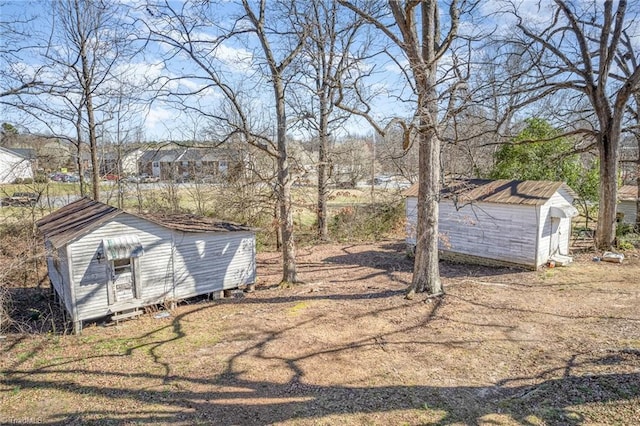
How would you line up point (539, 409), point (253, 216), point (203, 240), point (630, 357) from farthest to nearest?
point (253, 216) < point (203, 240) < point (630, 357) < point (539, 409)

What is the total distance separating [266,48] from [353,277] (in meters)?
7.55

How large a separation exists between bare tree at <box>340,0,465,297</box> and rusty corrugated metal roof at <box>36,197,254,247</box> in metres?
5.19

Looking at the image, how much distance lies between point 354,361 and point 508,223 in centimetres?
882

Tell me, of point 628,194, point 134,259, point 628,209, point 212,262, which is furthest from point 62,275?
point 628,194

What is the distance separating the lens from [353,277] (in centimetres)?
1321

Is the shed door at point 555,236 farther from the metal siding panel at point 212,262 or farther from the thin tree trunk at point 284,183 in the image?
the metal siding panel at point 212,262

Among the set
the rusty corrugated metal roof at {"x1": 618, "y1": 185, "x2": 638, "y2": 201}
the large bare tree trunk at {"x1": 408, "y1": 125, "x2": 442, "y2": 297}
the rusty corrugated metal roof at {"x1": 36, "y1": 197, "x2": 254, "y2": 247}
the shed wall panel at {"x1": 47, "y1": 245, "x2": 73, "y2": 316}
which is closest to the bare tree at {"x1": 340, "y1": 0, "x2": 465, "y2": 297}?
the large bare tree trunk at {"x1": 408, "y1": 125, "x2": 442, "y2": 297}

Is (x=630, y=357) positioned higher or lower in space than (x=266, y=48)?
lower

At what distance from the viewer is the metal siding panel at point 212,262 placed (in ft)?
35.8

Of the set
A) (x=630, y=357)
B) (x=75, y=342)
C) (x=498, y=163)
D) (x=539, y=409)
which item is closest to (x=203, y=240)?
(x=75, y=342)

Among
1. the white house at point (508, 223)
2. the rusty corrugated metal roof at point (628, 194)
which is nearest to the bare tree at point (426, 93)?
the white house at point (508, 223)

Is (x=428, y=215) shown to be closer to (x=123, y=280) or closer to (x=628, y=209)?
(x=123, y=280)

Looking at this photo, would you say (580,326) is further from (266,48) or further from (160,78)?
(160,78)

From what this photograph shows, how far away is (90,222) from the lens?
959cm
